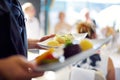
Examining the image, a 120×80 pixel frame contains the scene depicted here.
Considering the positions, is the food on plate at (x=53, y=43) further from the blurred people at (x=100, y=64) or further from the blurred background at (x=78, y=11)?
the blurred background at (x=78, y=11)

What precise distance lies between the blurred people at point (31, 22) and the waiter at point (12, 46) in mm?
1330

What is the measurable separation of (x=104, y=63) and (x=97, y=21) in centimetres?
71

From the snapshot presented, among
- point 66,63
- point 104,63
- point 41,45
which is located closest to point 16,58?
point 66,63

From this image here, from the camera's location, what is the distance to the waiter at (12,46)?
0.45m

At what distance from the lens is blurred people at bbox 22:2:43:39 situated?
2033mm

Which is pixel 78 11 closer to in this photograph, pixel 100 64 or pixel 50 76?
pixel 100 64

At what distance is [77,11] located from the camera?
216cm

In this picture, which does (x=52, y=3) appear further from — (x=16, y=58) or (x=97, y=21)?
(x=16, y=58)

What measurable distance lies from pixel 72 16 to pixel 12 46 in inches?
62.9

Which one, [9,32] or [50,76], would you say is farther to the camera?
[50,76]

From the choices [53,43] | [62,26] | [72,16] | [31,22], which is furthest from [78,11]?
[53,43]

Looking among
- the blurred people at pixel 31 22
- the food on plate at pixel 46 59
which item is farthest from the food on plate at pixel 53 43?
the blurred people at pixel 31 22

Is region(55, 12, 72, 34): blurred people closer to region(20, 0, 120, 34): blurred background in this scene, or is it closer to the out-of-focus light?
region(20, 0, 120, 34): blurred background

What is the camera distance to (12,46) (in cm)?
60
